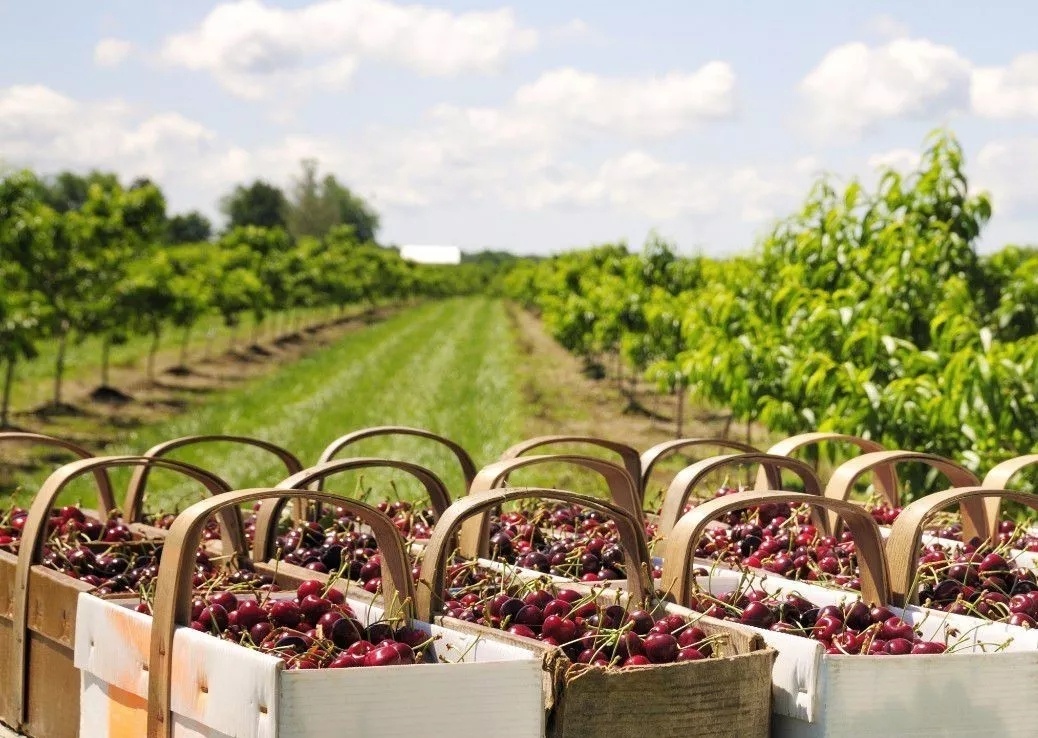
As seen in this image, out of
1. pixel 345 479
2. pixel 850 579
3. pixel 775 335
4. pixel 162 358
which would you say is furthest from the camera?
pixel 162 358

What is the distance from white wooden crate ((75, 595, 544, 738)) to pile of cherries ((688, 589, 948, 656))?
57 centimetres

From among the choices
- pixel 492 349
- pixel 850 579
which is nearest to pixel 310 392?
pixel 492 349

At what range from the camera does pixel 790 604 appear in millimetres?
2875

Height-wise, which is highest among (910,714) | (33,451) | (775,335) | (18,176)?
(18,176)

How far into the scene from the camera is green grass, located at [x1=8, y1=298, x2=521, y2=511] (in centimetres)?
1272

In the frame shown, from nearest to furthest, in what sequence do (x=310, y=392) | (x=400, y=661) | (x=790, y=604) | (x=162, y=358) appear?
(x=400, y=661) → (x=790, y=604) → (x=310, y=392) → (x=162, y=358)

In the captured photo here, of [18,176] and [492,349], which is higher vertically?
[18,176]

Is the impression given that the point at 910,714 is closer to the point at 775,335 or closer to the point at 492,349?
the point at 775,335

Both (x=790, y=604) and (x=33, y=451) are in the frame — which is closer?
(x=790, y=604)

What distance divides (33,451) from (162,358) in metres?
15.1

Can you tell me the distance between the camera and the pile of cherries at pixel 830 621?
102 inches

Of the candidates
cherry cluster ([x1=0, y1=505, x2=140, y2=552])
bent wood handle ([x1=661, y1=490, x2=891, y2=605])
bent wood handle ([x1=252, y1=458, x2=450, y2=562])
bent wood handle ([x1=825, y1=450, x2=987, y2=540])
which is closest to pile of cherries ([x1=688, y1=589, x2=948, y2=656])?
bent wood handle ([x1=661, y1=490, x2=891, y2=605])

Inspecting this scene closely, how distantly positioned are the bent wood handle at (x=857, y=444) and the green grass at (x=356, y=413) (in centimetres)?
370

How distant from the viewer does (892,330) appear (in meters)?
7.14
